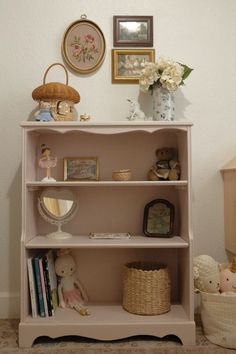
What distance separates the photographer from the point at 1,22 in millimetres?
2227

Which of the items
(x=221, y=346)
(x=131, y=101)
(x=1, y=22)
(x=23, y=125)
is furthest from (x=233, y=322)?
(x=1, y=22)

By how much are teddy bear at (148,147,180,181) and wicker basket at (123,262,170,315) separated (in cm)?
51

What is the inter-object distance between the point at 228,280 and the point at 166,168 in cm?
69

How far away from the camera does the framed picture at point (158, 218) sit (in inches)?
83.0

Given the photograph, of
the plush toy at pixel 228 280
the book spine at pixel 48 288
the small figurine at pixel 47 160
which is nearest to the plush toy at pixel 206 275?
the plush toy at pixel 228 280

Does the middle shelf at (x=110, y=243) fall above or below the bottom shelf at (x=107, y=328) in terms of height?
above

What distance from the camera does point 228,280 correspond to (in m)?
1.93

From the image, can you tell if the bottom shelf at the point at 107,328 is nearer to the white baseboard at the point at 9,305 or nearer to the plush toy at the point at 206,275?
the plush toy at the point at 206,275

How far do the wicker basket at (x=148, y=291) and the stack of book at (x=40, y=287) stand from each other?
0.42m

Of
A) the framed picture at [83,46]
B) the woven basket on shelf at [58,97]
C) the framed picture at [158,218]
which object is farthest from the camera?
the framed picture at [83,46]

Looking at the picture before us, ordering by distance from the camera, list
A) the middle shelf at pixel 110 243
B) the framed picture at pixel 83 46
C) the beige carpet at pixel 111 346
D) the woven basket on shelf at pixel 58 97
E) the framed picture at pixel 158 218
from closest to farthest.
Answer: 1. the beige carpet at pixel 111 346
2. the middle shelf at pixel 110 243
3. the woven basket on shelf at pixel 58 97
4. the framed picture at pixel 158 218
5. the framed picture at pixel 83 46

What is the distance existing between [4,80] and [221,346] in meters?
1.93

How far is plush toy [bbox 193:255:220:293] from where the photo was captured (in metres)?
1.92

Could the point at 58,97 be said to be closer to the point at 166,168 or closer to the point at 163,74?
the point at 163,74
